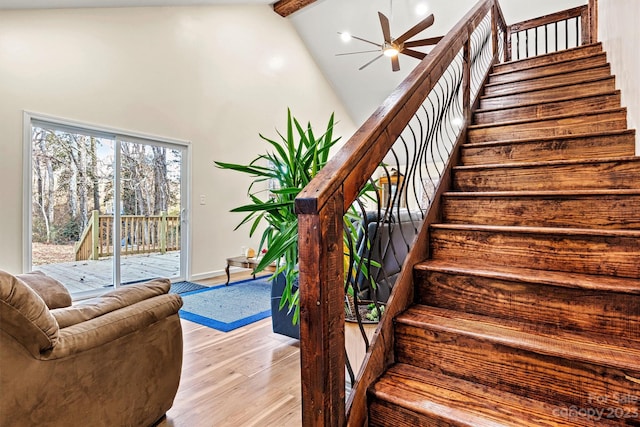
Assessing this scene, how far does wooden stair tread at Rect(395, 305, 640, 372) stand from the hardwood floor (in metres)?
0.86

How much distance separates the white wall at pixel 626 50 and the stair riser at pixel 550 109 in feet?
0.35

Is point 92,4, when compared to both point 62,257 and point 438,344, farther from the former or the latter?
point 438,344

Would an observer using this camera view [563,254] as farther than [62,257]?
No

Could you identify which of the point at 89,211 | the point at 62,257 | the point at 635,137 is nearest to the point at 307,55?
the point at 89,211

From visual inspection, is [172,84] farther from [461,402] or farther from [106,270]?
[461,402]

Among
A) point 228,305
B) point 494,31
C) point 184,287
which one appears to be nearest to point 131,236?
point 184,287

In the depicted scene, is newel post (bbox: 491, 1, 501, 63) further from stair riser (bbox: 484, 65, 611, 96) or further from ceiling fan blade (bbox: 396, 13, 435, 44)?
stair riser (bbox: 484, 65, 611, 96)

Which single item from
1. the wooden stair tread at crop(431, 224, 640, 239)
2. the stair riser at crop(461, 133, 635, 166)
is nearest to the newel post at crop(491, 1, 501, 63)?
the stair riser at crop(461, 133, 635, 166)

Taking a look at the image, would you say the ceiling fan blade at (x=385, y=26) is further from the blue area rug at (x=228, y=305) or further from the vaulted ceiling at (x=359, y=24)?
the blue area rug at (x=228, y=305)

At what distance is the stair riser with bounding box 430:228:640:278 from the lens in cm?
126

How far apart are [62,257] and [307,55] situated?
5.57 metres

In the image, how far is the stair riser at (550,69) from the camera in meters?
2.77

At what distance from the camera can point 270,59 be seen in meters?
6.04

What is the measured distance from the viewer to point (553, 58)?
3252 millimetres
